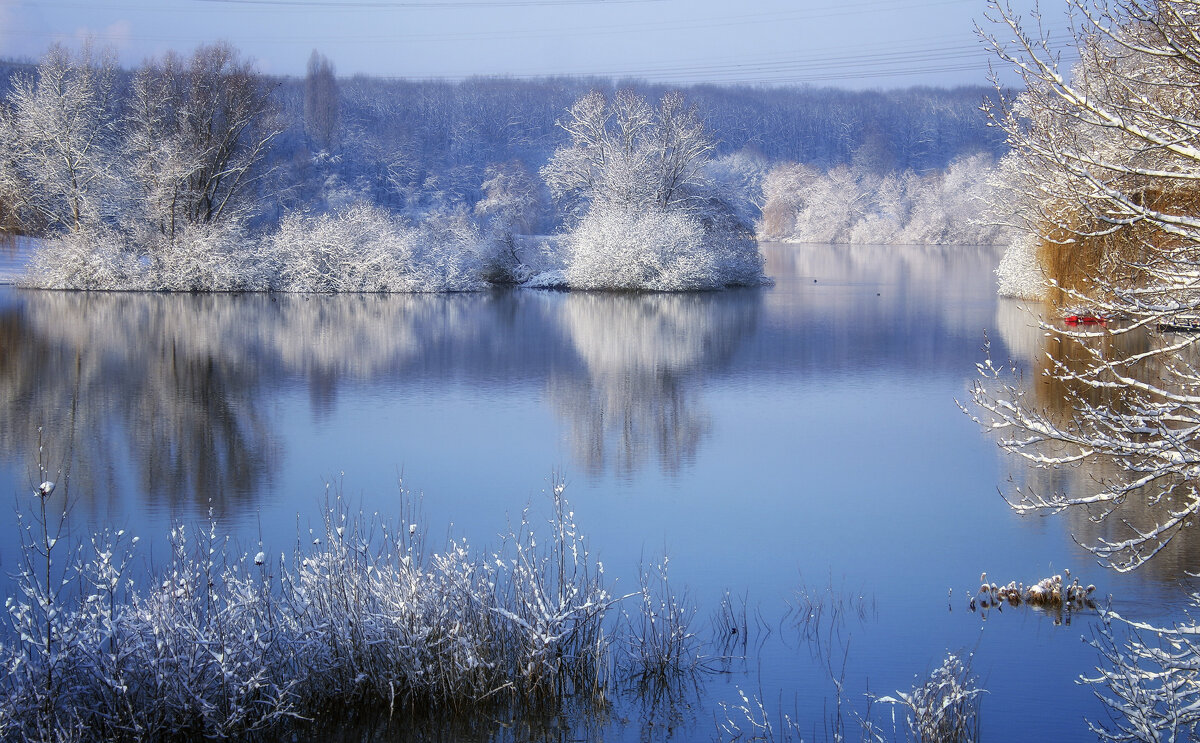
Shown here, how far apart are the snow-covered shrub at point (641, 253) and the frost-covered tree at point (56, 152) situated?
46.0ft

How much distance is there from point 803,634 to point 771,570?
1191 mm

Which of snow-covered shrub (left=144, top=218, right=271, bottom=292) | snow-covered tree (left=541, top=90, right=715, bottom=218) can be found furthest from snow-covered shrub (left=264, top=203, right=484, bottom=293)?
snow-covered tree (left=541, top=90, right=715, bottom=218)

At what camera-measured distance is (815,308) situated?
2656 cm

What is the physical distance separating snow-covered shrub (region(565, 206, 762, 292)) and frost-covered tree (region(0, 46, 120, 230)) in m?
14.0

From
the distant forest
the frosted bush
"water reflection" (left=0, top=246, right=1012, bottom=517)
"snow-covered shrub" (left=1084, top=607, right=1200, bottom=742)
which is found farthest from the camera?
the distant forest

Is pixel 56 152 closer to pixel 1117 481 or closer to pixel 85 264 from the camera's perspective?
pixel 85 264

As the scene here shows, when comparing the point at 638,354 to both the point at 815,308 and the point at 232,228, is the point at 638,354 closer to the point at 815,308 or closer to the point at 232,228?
the point at 815,308

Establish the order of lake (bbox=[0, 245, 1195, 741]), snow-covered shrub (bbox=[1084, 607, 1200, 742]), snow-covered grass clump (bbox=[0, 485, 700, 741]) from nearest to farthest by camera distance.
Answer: snow-covered shrub (bbox=[1084, 607, 1200, 742]) → snow-covered grass clump (bbox=[0, 485, 700, 741]) → lake (bbox=[0, 245, 1195, 741])

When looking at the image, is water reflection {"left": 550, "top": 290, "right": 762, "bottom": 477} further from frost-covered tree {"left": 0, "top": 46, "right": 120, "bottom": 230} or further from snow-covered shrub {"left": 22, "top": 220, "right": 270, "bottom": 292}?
frost-covered tree {"left": 0, "top": 46, "right": 120, "bottom": 230}

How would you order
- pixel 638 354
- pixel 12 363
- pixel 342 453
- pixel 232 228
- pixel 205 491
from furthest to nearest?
1. pixel 232 228
2. pixel 638 354
3. pixel 12 363
4. pixel 342 453
5. pixel 205 491

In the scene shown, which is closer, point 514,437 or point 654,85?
point 514,437

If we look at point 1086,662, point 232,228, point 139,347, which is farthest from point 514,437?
point 232,228

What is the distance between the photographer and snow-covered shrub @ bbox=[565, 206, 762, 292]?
1222 inches

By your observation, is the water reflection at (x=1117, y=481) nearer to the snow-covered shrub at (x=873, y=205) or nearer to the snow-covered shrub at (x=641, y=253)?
the snow-covered shrub at (x=641, y=253)
